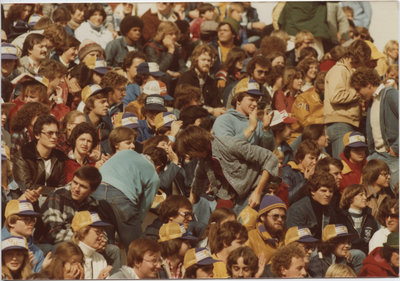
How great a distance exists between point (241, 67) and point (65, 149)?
292 centimetres

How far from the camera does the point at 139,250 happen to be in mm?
15148

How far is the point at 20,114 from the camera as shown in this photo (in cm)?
1597

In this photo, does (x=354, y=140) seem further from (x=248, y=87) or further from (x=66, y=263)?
(x=66, y=263)

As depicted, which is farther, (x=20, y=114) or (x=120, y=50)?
(x=120, y=50)

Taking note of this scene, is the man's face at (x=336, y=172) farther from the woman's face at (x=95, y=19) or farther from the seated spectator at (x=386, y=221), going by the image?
the woman's face at (x=95, y=19)

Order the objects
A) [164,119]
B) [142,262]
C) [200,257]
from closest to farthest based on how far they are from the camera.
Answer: [200,257] < [142,262] < [164,119]

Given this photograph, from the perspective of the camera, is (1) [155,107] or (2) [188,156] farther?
(1) [155,107]

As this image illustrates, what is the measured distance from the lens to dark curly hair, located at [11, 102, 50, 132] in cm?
1588

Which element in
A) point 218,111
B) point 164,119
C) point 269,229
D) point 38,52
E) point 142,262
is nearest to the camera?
point 142,262

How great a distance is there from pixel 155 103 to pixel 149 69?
2.56ft

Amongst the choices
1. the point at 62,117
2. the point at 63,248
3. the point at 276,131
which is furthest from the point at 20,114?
the point at 276,131

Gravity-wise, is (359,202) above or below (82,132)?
below

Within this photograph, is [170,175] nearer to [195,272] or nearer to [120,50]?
[195,272]

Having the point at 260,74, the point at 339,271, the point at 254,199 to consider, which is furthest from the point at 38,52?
the point at 339,271
